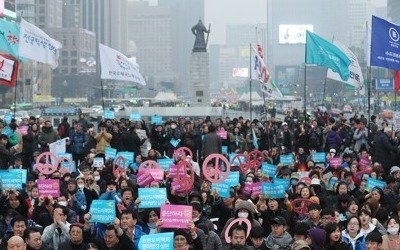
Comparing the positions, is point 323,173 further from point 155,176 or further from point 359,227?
point 359,227

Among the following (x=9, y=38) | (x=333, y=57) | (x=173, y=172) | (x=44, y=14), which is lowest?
(x=173, y=172)

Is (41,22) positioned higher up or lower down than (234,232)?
higher up

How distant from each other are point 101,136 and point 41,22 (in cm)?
10233

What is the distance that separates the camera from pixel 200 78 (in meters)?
48.1

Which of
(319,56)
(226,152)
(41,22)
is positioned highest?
(41,22)

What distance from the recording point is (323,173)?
12.8 m

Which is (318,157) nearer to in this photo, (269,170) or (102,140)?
(269,170)

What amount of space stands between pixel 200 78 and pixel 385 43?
1302 inches

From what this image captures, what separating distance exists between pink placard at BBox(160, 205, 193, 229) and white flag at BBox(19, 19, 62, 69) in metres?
10.3

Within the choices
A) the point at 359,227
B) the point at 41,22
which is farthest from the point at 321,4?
the point at 359,227

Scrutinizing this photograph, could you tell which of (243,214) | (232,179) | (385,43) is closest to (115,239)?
(243,214)

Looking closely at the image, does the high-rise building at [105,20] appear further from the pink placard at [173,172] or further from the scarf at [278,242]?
the scarf at [278,242]

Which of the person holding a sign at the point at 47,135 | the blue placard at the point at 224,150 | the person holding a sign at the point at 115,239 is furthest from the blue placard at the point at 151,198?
the blue placard at the point at 224,150

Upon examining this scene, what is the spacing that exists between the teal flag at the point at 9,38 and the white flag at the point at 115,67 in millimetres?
2044
